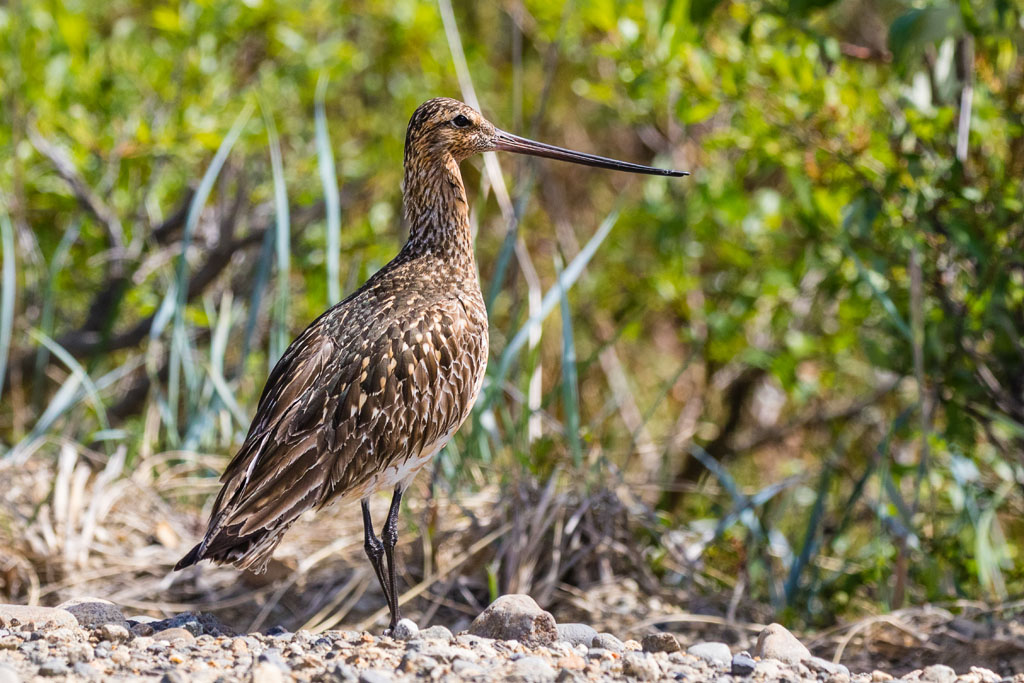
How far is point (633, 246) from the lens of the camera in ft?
27.5

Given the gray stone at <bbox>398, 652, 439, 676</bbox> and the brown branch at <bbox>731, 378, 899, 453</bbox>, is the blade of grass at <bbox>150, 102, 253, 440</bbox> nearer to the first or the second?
the gray stone at <bbox>398, 652, 439, 676</bbox>

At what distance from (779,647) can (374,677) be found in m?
1.36

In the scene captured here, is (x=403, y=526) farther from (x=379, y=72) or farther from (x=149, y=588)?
(x=379, y=72)

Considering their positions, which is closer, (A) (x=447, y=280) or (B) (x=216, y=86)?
(A) (x=447, y=280)

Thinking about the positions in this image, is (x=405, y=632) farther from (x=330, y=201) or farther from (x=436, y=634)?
(x=330, y=201)

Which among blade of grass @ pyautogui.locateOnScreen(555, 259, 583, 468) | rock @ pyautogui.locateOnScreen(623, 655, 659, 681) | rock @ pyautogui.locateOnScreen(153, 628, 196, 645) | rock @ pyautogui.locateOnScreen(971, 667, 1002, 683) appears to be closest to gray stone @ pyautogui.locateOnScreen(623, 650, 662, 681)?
rock @ pyautogui.locateOnScreen(623, 655, 659, 681)

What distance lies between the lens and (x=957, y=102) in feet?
19.9

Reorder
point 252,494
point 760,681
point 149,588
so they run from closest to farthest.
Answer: point 760,681 → point 252,494 → point 149,588

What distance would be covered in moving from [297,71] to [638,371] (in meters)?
3.44

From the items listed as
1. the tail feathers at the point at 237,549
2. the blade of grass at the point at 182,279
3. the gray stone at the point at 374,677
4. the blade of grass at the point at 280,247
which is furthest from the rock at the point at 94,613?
the blade of grass at the point at 182,279

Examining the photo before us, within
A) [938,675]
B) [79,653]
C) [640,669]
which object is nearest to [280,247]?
[79,653]

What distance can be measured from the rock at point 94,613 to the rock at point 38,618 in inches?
3.0

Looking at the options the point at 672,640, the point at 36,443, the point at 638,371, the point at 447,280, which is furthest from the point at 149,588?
the point at 638,371

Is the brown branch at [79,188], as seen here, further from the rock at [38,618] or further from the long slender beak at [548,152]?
the rock at [38,618]
